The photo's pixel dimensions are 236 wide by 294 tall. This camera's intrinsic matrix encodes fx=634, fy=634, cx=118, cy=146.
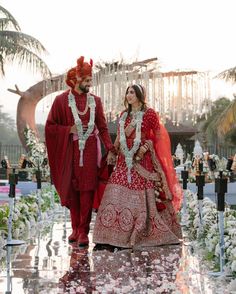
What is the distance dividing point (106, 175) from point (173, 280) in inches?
87.2

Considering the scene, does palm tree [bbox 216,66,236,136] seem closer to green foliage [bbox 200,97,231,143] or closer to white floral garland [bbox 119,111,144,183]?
green foliage [bbox 200,97,231,143]

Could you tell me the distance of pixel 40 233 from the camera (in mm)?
7621

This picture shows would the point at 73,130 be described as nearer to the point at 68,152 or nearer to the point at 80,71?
the point at 68,152

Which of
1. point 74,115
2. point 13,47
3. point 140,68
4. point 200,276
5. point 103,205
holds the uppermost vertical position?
point 13,47

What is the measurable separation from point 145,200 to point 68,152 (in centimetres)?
93

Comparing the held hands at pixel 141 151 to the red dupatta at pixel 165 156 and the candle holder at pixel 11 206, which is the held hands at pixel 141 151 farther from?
the candle holder at pixel 11 206

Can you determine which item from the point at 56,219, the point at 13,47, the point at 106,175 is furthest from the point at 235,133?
the point at 106,175

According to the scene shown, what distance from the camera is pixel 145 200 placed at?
638cm

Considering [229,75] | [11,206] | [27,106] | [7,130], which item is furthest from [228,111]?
[7,130]

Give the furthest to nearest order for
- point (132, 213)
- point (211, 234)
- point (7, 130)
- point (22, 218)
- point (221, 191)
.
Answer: point (7, 130)
point (22, 218)
point (132, 213)
point (211, 234)
point (221, 191)

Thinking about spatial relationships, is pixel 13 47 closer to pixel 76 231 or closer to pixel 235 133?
pixel 76 231

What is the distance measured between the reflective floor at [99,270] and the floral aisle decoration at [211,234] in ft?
0.49

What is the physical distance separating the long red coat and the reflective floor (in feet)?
2.05

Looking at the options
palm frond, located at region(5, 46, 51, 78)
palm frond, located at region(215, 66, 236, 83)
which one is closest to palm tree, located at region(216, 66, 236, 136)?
palm frond, located at region(215, 66, 236, 83)
